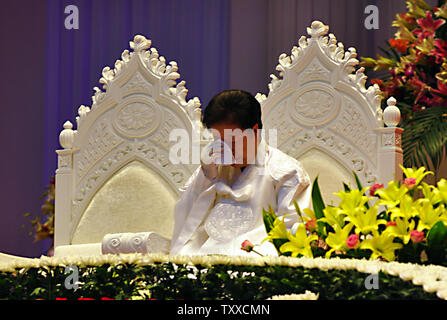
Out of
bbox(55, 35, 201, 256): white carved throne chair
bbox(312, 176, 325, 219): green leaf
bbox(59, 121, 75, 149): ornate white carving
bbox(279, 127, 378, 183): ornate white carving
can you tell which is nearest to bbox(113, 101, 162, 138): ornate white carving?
bbox(55, 35, 201, 256): white carved throne chair

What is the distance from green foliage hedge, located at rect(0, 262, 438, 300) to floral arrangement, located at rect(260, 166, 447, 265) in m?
0.16

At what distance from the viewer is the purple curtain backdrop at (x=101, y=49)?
3926 millimetres

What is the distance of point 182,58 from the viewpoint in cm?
419

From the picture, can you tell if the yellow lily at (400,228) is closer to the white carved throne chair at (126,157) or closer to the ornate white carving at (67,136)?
the white carved throne chair at (126,157)

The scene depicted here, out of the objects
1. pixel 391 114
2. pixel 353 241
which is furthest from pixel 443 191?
pixel 391 114

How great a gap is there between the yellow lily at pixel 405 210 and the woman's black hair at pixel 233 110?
54.8 inches

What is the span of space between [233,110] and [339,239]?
1390 millimetres

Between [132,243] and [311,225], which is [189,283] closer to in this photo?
[311,225]

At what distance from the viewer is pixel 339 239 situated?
3.52 feet

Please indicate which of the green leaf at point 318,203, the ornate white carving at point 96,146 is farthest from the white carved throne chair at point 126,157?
the green leaf at point 318,203

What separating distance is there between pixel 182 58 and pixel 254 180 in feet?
6.29

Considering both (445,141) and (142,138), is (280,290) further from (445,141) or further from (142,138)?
(142,138)
